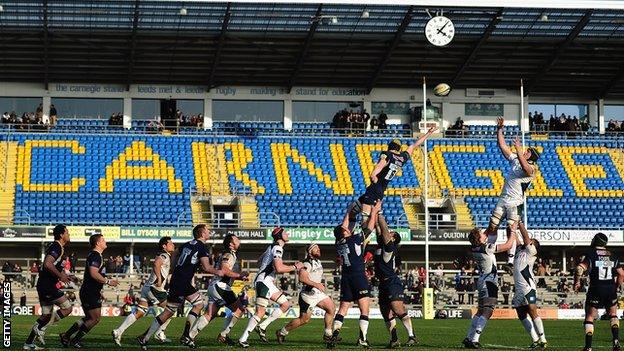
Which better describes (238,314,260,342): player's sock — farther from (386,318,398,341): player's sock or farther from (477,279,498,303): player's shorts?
(477,279,498,303): player's shorts

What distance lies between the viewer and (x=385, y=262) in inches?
914

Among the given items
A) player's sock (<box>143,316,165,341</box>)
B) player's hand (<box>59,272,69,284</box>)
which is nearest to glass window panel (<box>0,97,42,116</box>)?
player's sock (<box>143,316,165,341</box>)

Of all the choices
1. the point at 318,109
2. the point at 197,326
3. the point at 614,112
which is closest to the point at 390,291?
the point at 197,326

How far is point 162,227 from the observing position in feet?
167

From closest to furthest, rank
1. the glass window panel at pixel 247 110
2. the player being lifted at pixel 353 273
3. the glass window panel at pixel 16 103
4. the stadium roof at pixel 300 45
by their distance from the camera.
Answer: the player being lifted at pixel 353 273 < the stadium roof at pixel 300 45 < the glass window panel at pixel 16 103 < the glass window panel at pixel 247 110

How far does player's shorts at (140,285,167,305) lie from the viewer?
2470 cm

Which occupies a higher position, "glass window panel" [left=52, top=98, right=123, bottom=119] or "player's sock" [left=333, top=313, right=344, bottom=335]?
"glass window panel" [left=52, top=98, right=123, bottom=119]

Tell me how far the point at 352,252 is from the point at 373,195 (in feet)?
4.30

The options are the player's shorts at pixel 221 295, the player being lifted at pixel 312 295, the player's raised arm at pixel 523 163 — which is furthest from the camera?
the player being lifted at pixel 312 295

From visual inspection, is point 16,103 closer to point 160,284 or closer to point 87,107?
point 87,107

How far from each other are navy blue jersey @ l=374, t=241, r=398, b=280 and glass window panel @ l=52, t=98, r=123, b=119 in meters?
39.5

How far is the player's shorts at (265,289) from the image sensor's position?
78.7 feet

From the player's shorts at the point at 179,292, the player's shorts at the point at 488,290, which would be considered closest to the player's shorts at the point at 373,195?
the player's shorts at the point at 488,290

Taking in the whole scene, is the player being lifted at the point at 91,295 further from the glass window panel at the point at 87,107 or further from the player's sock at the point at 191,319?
the glass window panel at the point at 87,107
